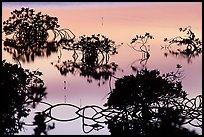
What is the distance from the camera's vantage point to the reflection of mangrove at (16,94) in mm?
1294

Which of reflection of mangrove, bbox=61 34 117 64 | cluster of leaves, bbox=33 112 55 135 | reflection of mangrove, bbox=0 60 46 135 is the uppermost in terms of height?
reflection of mangrove, bbox=61 34 117 64

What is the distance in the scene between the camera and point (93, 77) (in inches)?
56.7

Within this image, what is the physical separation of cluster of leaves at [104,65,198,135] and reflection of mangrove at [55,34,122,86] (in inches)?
3.2

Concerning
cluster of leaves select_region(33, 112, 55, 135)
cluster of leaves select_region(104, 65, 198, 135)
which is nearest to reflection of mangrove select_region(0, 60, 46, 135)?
cluster of leaves select_region(33, 112, 55, 135)

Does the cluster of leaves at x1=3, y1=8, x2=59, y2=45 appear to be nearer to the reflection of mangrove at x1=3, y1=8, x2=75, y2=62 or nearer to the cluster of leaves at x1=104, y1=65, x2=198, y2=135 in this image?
the reflection of mangrove at x1=3, y1=8, x2=75, y2=62

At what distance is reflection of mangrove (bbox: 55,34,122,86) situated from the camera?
1.45 m

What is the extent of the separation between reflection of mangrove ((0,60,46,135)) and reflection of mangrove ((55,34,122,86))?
4.9 inches

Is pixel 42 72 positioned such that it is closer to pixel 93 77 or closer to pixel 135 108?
pixel 93 77

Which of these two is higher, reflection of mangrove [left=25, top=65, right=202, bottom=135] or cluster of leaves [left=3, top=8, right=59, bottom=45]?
cluster of leaves [left=3, top=8, right=59, bottom=45]

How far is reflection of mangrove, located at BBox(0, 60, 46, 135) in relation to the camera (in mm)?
1294

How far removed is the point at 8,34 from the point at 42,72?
0.20 meters

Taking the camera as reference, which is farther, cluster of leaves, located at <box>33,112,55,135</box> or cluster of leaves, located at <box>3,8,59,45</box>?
cluster of leaves, located at <box>3,8,59,45</box>

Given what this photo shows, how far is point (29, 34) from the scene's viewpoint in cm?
145

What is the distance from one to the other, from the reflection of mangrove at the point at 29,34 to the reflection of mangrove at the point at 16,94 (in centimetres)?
8
